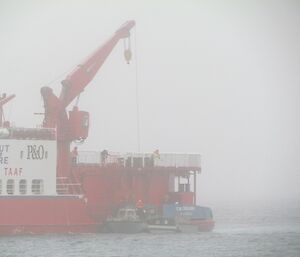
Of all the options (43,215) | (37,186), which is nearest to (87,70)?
(37,186)

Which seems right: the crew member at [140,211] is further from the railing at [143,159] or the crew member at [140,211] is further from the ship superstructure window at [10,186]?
the ship superstructure window at [10,186]

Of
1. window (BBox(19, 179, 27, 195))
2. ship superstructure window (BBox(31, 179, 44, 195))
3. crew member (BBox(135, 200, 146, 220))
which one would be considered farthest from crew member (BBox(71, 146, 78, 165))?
crew member (BBox(135, 200, 146, 220))

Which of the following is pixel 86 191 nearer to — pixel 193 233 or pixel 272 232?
pixel 193 233

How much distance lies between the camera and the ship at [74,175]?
167ft

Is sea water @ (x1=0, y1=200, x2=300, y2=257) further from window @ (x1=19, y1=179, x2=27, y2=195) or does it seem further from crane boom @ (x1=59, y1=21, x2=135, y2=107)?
crane boom @ (x1=59, y1=21, x2=135, y2=107)

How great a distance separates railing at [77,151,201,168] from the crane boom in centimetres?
395

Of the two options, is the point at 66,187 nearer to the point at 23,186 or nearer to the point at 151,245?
the point at 23,186

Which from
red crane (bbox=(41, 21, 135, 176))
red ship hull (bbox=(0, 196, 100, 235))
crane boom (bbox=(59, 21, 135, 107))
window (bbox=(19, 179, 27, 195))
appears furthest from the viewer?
crane boom (bbox=(59, 21, 135, 107))

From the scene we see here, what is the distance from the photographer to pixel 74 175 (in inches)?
2141

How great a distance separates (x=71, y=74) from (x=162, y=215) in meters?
11.0

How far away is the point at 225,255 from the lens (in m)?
44.3

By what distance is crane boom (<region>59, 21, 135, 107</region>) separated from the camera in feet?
182

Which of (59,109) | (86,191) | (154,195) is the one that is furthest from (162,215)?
(59,109)

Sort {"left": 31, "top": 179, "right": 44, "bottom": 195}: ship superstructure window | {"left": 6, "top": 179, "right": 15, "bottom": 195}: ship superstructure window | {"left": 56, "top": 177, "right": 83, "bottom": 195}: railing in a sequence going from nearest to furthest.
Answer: {"left": 6, "top": 179, "right": 15, "bottom": 195}: ship superstructure window → {"left": 31, "top": 179, "right": 44, "bottom": 195}: ship superstructure window → {"left": 56, "top": 177, "right": 83, "bottom": 195}: railing
